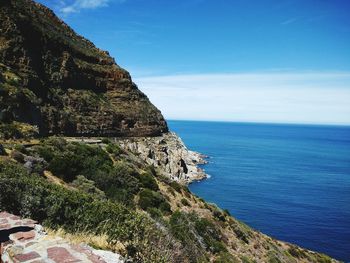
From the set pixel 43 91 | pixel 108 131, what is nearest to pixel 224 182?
pixel 108 131

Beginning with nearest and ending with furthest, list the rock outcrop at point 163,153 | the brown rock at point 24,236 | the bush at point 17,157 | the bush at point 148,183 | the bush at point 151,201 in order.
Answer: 1. the brown rock at point 24,236
2. the bush at point 17,157
3. the bush at point 151,201
4. the bush at point 148,183
5. the rock outcrop at point 163,153

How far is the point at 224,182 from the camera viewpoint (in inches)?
3925

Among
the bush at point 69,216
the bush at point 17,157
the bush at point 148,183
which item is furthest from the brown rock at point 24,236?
the bush at point 148,183

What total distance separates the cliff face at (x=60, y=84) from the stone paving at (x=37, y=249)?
3383 centimetres

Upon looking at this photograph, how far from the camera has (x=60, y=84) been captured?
70.3 m

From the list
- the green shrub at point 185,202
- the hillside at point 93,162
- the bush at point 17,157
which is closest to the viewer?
the hillside at point 93,162

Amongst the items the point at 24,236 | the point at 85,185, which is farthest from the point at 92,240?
the point at 85,185

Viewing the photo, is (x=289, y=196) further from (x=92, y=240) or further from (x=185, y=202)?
(x=92, y=240)

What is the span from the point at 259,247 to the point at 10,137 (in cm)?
2398

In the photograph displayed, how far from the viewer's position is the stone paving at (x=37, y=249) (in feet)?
19.1

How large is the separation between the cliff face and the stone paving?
33.8 meters

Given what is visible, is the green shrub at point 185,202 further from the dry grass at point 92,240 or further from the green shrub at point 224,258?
the dry grass at point 92,240

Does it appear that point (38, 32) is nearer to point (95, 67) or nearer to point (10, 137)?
point (95, 67)

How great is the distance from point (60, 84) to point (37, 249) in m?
68.4
